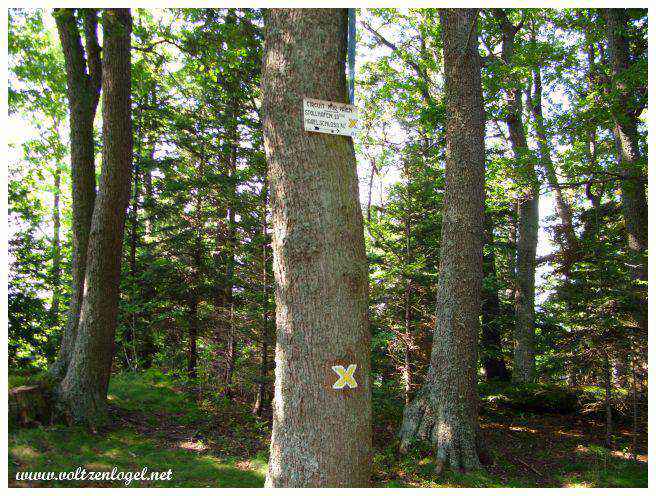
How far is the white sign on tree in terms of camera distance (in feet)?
8.75

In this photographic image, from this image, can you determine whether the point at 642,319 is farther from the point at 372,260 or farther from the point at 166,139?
the point at 166,139

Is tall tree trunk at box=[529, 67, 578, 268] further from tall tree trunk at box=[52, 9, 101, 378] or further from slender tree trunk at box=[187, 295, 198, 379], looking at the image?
tall tree trunk at box=[52, 9, 101, 378]

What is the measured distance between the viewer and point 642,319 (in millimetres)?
6547

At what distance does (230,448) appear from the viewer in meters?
6.13

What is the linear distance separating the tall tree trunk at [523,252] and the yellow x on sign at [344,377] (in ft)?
28.7

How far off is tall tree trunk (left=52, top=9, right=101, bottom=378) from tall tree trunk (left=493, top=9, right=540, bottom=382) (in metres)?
8.86

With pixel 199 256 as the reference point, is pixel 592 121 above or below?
above

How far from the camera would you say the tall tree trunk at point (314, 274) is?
2549 millimetres

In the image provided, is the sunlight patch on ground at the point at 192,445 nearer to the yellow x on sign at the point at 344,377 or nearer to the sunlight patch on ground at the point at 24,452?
the sunlight patch on ground at the point at 24,452

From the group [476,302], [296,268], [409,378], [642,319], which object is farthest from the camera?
[409,378]

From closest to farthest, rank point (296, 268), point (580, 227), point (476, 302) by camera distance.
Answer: point (296, 268), point (476, 302), point (580, 227)

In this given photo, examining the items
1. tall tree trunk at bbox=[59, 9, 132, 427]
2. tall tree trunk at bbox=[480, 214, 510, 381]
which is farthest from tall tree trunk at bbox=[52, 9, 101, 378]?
tall tree trunk at bbox=[480, 214, 510, 381]
